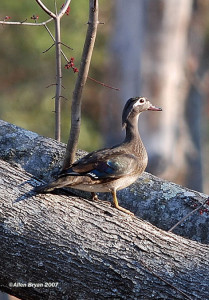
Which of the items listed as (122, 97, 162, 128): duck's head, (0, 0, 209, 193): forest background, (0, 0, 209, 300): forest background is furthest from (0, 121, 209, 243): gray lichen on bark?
(0, 0, 209, 193): forest background

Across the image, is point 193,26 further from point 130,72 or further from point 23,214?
point 23,214

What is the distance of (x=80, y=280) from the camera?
11.1 ft

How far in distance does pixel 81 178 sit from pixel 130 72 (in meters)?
5.62

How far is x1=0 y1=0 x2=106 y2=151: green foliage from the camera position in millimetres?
13586

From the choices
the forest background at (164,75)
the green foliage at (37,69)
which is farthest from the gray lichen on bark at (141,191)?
the green foliage at (37,69)

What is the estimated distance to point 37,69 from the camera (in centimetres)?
Answer: 1480

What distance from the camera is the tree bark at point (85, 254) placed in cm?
336

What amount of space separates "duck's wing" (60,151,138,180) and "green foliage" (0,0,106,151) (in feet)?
29.4

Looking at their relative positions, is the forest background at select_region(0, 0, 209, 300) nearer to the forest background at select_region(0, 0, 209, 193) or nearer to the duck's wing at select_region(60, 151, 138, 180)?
the forest background at select_region(0, 0, 209, 193)

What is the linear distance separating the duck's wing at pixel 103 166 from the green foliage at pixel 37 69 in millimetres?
8972

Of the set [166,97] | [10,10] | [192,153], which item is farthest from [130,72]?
[10,10]

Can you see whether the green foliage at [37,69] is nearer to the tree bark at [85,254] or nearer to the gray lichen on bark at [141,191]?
the gray lichen on bark at [141,191]

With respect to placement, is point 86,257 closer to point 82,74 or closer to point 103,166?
point 103,166

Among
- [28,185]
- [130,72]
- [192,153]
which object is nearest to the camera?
[28,185]
